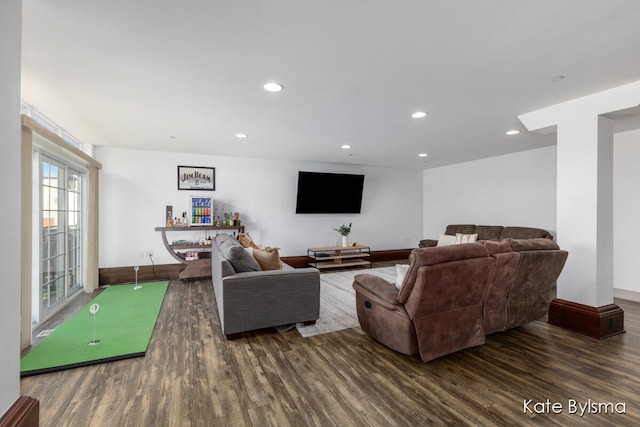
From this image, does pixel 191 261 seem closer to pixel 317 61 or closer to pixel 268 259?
pixel 268 259

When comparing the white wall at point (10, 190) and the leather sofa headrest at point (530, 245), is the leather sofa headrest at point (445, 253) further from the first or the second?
the white wall at point (10, 190)

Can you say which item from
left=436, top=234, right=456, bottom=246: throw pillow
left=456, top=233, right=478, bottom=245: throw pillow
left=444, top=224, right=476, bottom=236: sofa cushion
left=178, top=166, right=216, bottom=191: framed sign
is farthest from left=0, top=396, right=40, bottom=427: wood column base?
left=444, top=224, right=476, bottom=236: sofa cushion

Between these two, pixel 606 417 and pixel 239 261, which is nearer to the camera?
pixel 606 417

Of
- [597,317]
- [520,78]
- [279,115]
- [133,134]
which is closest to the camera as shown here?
[520,78]

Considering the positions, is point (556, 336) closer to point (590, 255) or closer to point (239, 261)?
point (590, 255)

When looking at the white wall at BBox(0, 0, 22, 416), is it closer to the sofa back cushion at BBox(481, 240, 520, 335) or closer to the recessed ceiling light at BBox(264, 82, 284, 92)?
the recessed ceiling light at BBox(264, 82, 284, 92)

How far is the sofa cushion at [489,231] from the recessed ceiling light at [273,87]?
514 cm

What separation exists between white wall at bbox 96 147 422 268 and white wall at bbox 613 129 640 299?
4.11 meters

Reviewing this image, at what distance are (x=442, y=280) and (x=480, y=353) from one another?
3.03ft

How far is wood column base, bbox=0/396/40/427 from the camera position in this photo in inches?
47.1

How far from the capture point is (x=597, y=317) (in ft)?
9.76

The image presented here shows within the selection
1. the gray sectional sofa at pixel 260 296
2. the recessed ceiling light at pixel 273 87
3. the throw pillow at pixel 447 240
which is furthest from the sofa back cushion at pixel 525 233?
the recessed ceiling light at pixel 273 87

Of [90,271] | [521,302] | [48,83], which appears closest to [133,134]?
[48,83]

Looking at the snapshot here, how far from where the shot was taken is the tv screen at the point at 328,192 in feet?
21.8
